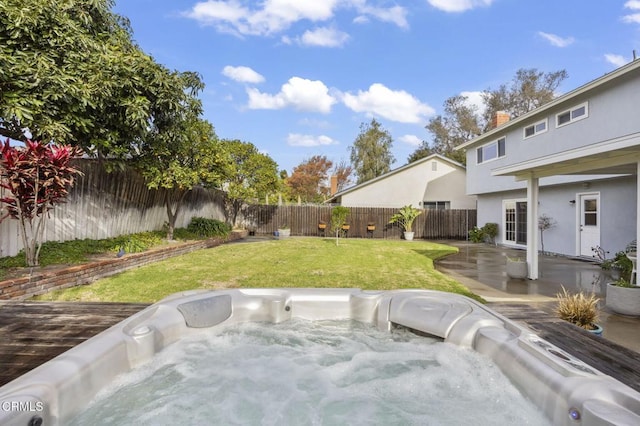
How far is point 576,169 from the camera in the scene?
586cm

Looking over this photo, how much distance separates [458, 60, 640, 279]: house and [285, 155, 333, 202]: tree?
16.8 metres

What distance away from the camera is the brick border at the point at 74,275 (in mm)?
4254

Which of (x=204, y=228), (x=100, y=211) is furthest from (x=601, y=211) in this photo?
(x=100, y=211)

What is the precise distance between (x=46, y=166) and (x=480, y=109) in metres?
30.3

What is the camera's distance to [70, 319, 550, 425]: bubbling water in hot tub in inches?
89.7

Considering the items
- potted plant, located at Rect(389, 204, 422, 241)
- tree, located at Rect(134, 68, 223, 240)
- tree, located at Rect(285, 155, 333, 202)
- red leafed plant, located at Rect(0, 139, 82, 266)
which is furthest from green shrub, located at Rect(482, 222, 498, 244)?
tree, located at Rect(285, 155, 333, 202)

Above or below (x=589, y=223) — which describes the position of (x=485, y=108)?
above

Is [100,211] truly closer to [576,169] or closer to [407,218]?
[576,169]

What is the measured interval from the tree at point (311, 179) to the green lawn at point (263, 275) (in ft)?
61.2

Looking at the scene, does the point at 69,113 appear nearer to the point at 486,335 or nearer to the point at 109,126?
the point at 109,126

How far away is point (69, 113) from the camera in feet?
17.5

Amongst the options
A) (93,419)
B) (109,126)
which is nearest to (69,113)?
(109,126)

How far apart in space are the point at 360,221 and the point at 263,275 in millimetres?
10443

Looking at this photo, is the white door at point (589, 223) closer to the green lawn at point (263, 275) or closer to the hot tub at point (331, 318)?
the green lawn at point (263, 275)
